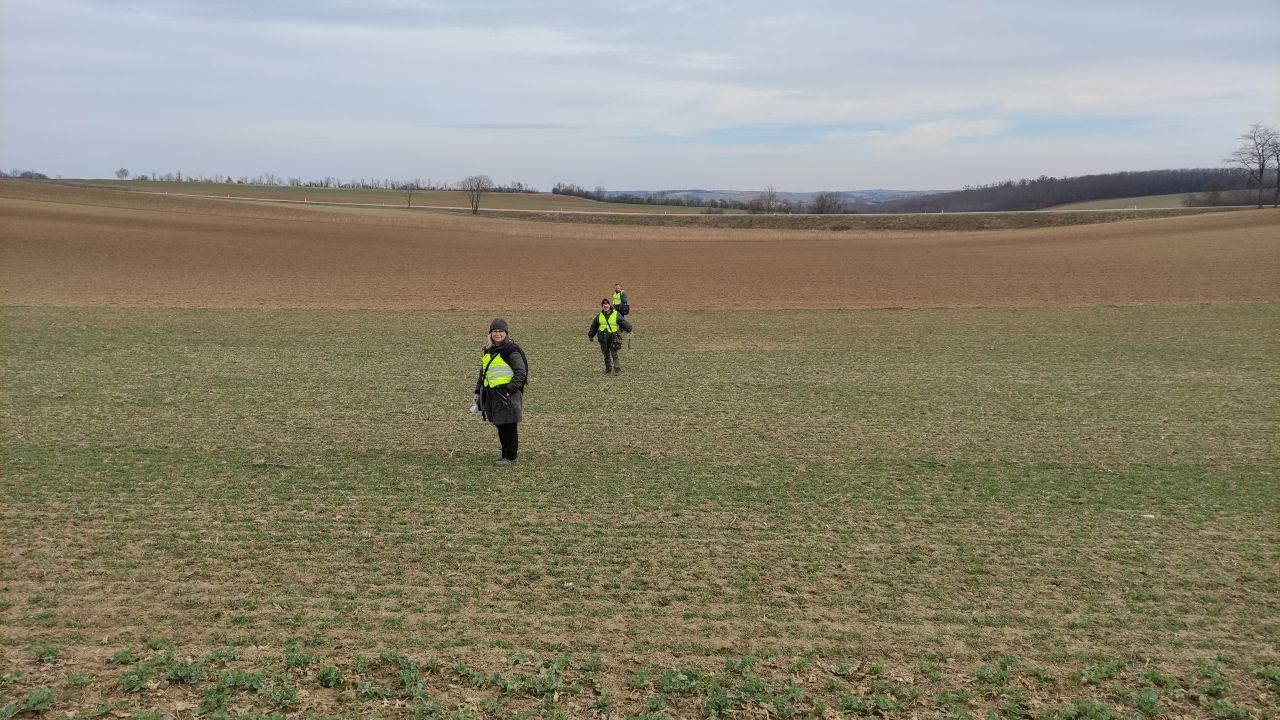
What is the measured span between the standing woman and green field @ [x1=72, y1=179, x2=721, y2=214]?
318 feet

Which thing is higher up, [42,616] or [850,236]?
[850,236]

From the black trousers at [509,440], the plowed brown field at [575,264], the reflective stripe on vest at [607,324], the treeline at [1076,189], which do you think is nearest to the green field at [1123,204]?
the treeline at [1076,189]

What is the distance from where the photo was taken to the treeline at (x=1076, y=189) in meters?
121

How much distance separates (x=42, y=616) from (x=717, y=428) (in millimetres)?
9394

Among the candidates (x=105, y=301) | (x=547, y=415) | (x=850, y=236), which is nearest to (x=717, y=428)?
(x=547, y=415)

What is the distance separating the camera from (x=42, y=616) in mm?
6516

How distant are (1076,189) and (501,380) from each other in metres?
148

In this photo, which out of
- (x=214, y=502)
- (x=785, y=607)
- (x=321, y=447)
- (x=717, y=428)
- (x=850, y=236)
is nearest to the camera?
(x=785, y=607)

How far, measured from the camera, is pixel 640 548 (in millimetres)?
8312

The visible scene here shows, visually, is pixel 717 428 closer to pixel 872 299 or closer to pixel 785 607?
pixel 785 607

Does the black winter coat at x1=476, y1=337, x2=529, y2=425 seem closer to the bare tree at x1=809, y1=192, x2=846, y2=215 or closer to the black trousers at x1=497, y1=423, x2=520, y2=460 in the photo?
the black trousers at x1=497, y1=423, x2=520, y2=460

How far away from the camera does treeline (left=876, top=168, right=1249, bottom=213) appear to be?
121 meters

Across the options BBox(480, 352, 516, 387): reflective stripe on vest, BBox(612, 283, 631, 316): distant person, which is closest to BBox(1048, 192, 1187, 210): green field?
BBox(612, 283, 631, 316): distant person

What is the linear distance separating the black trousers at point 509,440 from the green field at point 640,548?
32cm
